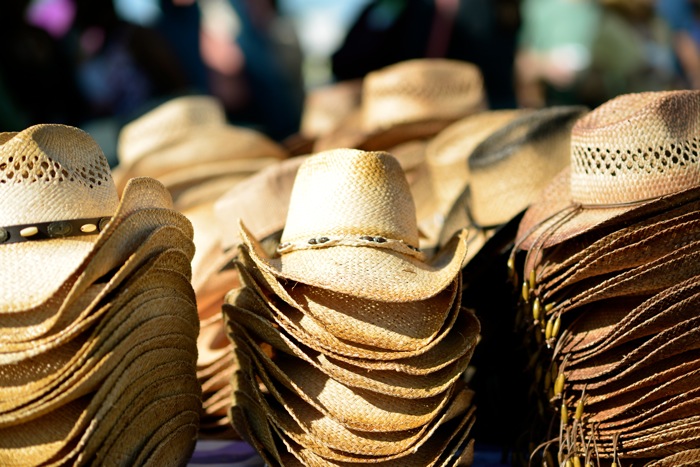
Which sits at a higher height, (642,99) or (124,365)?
(642,99)

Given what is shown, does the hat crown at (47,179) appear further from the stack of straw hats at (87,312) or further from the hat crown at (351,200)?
the hat crown at (351,200)

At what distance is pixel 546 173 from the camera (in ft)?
9.98

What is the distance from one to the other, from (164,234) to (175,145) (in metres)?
1.83

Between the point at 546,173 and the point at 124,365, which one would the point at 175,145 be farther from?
the point at 124,365

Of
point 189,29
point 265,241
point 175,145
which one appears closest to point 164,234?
point 265,241

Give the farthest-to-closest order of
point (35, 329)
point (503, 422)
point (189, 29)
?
point (189, 29) < point (503, 422) < point (35, 329)

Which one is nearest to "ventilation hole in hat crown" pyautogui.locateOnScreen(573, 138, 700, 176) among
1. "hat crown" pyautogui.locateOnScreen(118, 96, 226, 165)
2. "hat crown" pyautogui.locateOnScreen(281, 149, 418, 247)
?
"hat crown" pyautogui.locateOnScreen(281, 149, 418, 247)

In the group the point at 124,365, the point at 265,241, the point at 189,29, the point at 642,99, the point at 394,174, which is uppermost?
the point at 642,99

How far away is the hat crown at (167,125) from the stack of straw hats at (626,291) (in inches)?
88.1

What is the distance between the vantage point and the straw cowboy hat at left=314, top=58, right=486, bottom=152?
3994mm

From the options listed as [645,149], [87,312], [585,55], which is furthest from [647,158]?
[585,55]

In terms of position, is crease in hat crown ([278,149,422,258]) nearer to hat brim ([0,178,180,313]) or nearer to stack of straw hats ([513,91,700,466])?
stack of straw hats ([513,91,700,466])

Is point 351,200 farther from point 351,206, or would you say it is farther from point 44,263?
point 44,263

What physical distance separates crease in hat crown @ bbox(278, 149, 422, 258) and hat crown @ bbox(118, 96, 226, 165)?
177 cm
